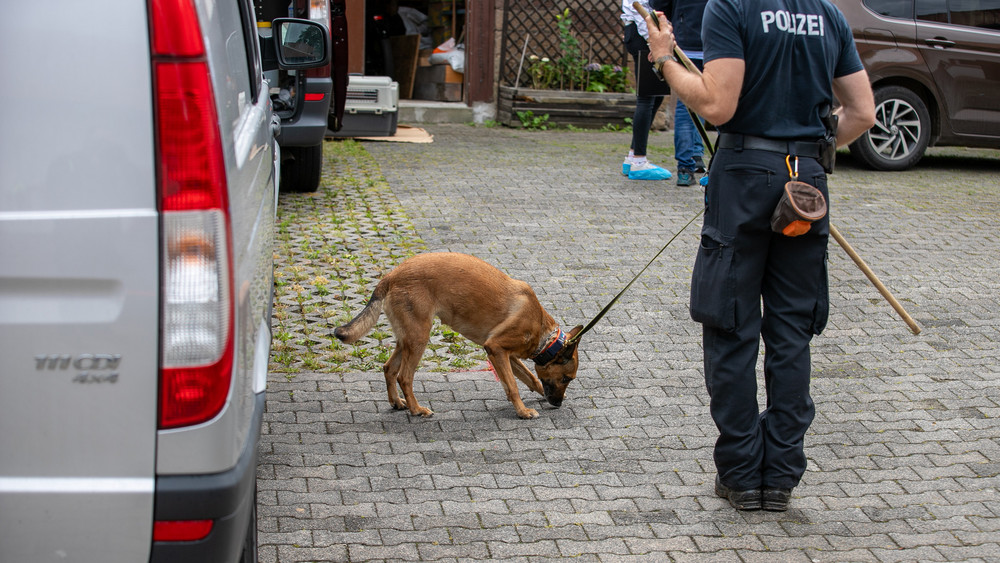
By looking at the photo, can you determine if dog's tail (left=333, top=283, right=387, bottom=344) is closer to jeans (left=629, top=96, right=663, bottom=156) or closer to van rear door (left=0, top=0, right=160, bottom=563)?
van rear door (left=0, top=0, right=160, bottom=563)

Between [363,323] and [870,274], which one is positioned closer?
[870,274]

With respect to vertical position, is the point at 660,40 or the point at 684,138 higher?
the point at 660,40

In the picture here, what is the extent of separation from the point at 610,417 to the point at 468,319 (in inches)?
31.4

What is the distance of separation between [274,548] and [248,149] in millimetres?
1386

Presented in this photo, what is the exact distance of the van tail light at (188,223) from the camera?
1978 millimetres

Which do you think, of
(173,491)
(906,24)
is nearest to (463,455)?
(173,491)

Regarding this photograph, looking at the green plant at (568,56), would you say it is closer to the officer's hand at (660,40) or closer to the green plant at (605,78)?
the green plant at (605,78)

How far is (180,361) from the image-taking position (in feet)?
6.68

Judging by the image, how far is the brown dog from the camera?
4.35 m

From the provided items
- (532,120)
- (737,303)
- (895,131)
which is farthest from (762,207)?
(532,120)

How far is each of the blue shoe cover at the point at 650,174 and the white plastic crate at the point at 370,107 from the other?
2.99 m

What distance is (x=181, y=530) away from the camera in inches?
82.0

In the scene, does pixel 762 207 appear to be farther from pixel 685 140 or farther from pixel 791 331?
pixel 685 140

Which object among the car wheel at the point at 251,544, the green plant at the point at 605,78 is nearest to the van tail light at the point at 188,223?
the car wheel at the point at 251,544
